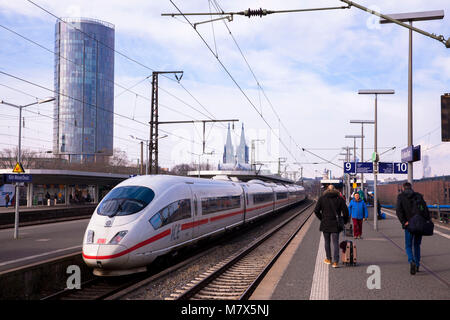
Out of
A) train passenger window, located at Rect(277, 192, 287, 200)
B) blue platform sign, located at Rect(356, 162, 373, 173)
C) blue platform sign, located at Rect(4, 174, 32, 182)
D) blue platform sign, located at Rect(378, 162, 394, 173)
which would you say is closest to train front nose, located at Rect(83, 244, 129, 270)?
blue platform sign, located at Rect(4, 174, 32, 182)

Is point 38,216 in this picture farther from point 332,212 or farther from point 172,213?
point 332,212

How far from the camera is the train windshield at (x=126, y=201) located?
9.84 meters

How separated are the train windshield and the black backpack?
5979 millimetres

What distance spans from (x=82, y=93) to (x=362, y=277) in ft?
522

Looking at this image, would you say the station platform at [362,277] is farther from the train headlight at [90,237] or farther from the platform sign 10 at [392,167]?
the platform sign 10 at [392,167]

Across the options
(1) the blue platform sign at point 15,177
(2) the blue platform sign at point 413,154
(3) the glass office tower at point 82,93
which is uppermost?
(3) the glass office tower at point 82,93

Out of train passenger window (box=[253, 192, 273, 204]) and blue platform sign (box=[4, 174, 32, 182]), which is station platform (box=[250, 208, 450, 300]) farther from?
train passenger window (box=[253, 192, 273, 204])

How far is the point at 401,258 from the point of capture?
10.3m

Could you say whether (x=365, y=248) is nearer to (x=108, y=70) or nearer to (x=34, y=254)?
(x=34, y=254)

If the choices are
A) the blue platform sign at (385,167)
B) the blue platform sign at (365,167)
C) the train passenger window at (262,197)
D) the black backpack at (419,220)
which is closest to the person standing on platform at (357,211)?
the blue platform sign at (385,167)

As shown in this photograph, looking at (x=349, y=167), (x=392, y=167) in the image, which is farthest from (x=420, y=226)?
(x=349, y=167)

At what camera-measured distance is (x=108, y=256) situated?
8844 mm
